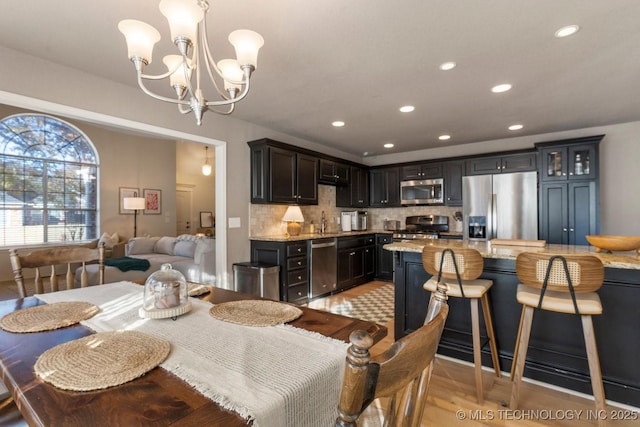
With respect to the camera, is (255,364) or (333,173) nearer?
(255,364)

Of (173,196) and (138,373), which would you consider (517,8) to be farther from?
(173,196)

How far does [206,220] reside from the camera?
9.44 meters

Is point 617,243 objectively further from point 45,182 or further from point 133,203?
point 45,182

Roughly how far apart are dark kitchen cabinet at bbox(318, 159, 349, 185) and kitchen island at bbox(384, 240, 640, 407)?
2.62 meters

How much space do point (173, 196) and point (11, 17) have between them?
651 centimetres

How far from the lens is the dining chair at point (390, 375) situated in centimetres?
47

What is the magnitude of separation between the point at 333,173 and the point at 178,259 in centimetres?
300

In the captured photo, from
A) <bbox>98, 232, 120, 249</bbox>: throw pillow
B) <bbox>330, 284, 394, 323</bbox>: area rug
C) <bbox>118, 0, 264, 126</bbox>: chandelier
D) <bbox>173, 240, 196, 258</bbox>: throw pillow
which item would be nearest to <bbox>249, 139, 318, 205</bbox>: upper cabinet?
<bbox>330, 284, 394, 323</bbox>: area rug

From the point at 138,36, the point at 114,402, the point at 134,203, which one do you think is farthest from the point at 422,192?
the point at 134,203

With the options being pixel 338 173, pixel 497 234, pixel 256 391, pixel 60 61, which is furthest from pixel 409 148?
pixel 256 391

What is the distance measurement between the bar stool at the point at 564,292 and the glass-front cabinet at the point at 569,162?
121 inches

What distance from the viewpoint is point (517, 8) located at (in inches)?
73.6

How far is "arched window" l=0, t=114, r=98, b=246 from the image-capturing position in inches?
231

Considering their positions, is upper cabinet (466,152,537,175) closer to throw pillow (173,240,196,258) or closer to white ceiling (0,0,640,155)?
white ceiling (0,0,640,155)
